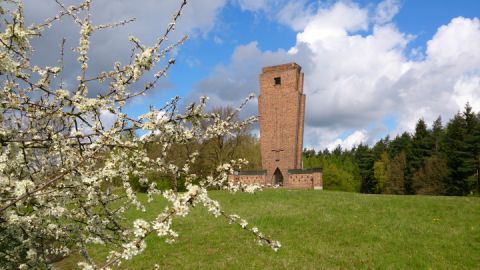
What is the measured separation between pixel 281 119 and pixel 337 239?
21.5 meters

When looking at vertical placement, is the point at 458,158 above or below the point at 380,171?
above

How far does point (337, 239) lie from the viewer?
13.0 meters

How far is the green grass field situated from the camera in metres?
10.7

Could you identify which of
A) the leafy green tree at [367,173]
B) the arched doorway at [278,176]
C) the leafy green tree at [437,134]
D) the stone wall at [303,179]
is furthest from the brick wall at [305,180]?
the leafy green tree at [367,173]

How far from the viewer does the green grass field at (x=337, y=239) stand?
1074 centimetres

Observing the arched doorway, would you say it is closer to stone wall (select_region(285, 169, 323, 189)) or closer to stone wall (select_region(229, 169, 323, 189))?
stone wall (select_region(229, 169, 323, 189))

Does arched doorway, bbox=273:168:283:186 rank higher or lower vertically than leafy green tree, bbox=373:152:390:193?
lower

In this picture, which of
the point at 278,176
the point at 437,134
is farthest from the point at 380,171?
the point at 278,176

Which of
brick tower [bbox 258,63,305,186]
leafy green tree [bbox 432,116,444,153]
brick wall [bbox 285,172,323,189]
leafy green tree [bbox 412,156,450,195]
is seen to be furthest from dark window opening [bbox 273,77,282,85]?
leafy green tree [bbox 432,116,444,153]

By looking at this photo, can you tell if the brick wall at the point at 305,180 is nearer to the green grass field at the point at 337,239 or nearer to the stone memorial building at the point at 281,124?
the stone memorial building at the point at 281,124

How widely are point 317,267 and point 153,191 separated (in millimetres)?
7248

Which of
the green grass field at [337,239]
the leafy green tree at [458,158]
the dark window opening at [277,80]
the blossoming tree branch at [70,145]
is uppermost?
the dark window opening at [277,80]

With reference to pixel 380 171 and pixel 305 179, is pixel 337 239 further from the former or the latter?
pixel 380 171

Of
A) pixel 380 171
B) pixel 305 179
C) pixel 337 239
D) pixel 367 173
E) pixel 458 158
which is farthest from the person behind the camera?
pixel 367 173
